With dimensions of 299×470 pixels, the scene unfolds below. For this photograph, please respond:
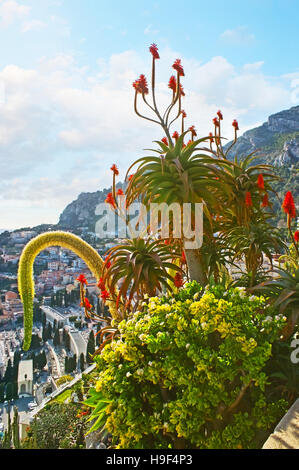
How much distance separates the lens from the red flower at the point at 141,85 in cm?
316

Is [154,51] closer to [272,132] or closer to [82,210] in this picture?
[272,132]

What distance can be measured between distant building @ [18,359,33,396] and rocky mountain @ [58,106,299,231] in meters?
36.6

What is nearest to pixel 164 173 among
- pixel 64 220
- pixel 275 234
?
pixel 275 234

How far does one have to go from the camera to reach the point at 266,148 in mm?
73000

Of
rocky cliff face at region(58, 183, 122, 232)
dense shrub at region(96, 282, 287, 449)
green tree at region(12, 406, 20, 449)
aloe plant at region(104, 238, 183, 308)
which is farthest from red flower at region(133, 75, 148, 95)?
rocky cliff face at region(58, 183, 122, 232)

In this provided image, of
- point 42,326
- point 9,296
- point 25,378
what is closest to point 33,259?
point 25,378

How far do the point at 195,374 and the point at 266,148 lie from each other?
77448mm

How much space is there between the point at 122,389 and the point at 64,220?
114 metres

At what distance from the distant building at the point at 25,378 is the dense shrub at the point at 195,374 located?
49030mm

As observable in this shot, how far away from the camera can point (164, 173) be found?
3086 mm

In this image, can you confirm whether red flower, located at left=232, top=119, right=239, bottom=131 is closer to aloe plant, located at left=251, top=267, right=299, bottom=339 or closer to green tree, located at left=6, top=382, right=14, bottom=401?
Result: aloe plant, located at left=251, top=267, right=299, bottom=339

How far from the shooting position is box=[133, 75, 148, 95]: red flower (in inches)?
124
